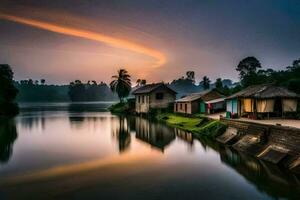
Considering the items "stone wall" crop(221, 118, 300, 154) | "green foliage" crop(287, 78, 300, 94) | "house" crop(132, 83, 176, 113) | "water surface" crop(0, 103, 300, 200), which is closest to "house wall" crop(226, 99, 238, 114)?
"water surface" crop(0, 103, 300, 200)

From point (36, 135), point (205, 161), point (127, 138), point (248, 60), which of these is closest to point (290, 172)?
point (205, 161)

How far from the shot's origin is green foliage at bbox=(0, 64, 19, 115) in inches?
2554

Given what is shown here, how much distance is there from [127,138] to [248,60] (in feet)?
174

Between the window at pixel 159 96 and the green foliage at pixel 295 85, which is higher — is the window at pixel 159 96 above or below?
below

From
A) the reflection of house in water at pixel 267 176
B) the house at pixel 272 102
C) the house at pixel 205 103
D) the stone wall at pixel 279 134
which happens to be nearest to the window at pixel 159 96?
the house at pixel 205 103

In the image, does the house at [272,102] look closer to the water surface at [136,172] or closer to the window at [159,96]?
the water surface at [136,172]

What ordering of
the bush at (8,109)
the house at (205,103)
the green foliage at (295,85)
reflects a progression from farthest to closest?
the bush at (8,109), the house at (205,103), the green foliage at (295,85)

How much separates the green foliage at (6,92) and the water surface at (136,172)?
4213cm

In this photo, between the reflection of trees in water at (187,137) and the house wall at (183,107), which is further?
the house wall at (183,107)

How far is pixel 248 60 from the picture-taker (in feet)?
239

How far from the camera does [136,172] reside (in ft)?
54.9

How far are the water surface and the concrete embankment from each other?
79 cm

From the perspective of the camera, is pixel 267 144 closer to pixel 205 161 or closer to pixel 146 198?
pixel 205 161

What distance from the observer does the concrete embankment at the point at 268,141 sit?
16703mm
